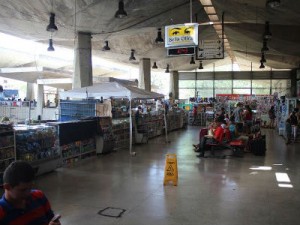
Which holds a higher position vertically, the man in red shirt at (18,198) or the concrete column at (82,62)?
the concrete column at (82,62)

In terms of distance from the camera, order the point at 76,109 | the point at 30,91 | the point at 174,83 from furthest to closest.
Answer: the point at 174,83
the point at 30,91
the point at 76,109

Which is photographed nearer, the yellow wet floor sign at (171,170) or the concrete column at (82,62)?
the yellow wet floor sign at (171,170)

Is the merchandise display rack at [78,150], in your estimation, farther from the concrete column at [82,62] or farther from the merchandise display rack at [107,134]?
the concrete column at [82,62]

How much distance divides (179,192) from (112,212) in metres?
1.66

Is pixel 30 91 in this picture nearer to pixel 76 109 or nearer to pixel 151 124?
pixel 151 124

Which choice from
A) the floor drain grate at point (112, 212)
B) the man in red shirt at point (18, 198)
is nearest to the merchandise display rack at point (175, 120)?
the floor drain grate at point (112, 212)

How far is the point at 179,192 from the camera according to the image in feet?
21.0

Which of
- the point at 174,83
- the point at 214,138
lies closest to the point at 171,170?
the point at 214,138

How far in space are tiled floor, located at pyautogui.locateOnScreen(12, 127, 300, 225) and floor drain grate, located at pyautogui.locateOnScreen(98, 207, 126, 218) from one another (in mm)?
90

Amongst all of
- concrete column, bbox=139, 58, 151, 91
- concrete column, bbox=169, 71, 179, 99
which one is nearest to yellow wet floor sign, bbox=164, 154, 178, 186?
concrete column, bbox=139, 58, 151, 91

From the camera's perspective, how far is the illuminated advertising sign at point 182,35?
10.2 metres

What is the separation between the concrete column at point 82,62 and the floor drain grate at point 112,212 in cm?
988

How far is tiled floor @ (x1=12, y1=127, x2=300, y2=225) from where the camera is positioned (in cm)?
504

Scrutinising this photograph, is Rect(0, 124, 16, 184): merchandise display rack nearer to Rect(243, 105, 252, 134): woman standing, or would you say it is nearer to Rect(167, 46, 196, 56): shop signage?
Rect(167, 46, 196, 56): shop signage
